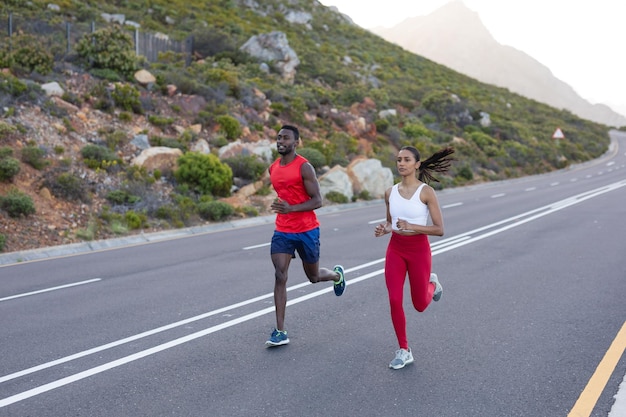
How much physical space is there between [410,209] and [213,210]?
13077mm

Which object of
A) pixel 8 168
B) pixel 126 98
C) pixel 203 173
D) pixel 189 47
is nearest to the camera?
pixel 8 168

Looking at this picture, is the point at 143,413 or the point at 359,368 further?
the point at 359,368

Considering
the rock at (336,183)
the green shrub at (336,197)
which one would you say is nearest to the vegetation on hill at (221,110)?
the rock at (336,183)

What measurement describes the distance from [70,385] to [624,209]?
59.5ft

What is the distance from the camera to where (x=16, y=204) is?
14172 mm

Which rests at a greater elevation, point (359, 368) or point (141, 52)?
point (141, 52)

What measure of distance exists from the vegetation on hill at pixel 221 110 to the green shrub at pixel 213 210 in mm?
45

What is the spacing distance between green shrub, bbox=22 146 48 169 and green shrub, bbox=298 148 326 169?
1046 centimetres

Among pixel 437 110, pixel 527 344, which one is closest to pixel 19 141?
pixel 527 344

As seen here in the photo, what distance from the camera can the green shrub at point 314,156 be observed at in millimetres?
24781

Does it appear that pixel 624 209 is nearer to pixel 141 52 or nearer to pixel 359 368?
pixel 359 368

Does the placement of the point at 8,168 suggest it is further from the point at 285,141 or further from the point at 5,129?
the point at 285,141

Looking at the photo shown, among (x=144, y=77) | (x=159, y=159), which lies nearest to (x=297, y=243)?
(x=159, y=159)

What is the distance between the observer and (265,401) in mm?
4559
